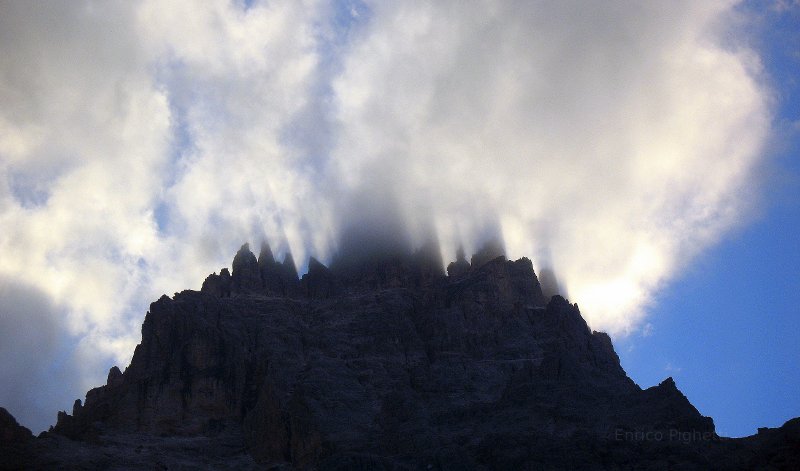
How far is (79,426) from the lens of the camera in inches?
7234

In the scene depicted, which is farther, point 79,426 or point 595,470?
point 79,426

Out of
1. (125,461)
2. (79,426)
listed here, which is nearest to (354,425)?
(125,461)

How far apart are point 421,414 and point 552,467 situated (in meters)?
34.8

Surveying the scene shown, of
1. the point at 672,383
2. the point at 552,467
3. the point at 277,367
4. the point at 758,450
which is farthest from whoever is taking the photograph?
the point at 277,367

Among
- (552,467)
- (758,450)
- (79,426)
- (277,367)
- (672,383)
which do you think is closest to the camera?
(758,450)

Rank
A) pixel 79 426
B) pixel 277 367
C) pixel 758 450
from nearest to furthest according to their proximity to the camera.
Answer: pixel 758 450, pixel 79 426, pixel 277 367

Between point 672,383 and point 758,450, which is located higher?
point 672,383

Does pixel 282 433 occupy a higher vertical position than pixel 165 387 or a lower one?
lower

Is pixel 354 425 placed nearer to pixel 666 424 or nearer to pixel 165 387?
pixel 165 387

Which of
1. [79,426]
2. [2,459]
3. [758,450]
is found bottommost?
[758,450]

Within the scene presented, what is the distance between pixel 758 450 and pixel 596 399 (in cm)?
4229

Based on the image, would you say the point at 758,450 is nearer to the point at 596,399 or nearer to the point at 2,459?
the point at 596,399

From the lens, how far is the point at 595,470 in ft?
481

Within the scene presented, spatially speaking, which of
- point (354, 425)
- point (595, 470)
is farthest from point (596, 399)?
point (354, 425)
